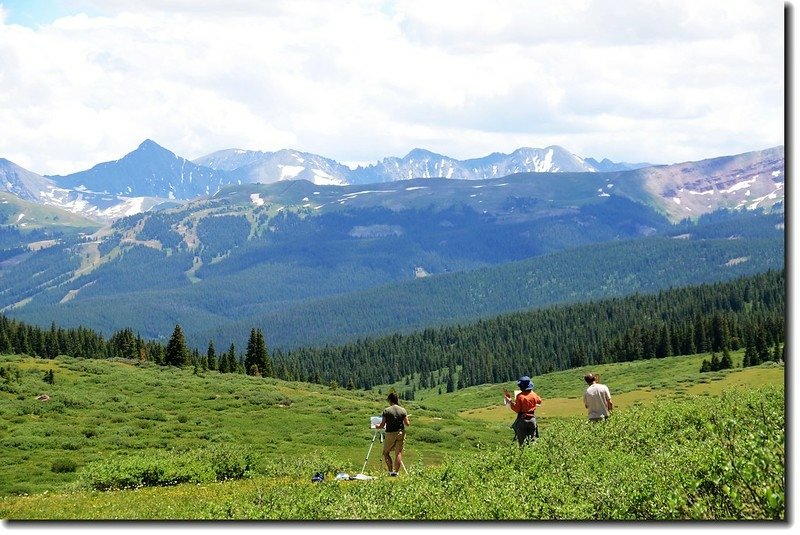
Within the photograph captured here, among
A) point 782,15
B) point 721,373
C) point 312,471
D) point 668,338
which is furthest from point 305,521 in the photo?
point 668,338

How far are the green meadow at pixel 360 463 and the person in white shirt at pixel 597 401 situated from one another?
3.09 feet

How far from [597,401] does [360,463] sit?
23831 millimetres

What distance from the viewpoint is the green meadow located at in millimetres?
20766

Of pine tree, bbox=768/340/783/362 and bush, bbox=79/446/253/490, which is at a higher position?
bush, bbox=79/446/253/490

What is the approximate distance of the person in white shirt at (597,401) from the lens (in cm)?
3281

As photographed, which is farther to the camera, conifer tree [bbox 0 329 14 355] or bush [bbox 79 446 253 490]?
conifer tree [bbox 0 329 14 355]

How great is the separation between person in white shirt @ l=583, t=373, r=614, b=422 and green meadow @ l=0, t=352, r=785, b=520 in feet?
3.09

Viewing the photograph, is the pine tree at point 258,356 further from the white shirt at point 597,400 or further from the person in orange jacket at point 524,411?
the person in orange jacket at point 524,411

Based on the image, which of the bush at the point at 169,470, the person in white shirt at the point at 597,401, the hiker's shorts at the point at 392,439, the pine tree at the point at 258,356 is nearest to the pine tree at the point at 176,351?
the pine tree at the point at 258,356

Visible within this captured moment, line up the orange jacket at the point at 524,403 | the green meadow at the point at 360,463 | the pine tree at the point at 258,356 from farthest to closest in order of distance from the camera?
the pine tree at the point at 258,356
the orange jacket at the point at 524,403
the green meadow at the point at 360,463

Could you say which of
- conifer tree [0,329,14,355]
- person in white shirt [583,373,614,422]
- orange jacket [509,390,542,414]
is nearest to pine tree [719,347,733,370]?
conifer tree [0,329,14,355]

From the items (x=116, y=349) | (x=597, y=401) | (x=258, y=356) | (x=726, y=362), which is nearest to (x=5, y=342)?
(x=116, y=349)

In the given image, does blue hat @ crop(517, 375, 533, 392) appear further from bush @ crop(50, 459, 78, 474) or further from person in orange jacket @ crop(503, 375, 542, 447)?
bush @ crop(50, 459, 78, 474)

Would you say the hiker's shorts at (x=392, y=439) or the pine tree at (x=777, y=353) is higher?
the hiker's shorts at (x=392, y=439)
